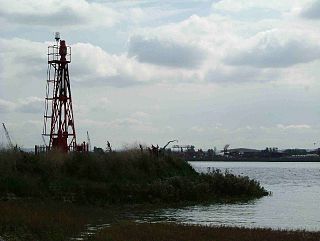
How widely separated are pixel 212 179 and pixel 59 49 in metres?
19.1

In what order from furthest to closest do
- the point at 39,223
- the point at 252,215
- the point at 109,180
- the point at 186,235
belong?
the point at 109,180 < the point at 252,215 < the point at 39,223 < the point at 186,235

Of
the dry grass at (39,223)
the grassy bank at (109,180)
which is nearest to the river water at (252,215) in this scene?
the grassy bank at (109,180)

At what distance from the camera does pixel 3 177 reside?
34250 millimetres

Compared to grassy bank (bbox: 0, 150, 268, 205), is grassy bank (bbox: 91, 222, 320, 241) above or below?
below

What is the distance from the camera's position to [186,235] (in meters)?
21.1

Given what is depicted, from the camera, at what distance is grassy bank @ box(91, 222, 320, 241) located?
20031mm

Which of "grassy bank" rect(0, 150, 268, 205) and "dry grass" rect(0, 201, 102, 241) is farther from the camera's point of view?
"grassy bank" rect(0, 150, 268, 205)

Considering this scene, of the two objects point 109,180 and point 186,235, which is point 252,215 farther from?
point 186,235

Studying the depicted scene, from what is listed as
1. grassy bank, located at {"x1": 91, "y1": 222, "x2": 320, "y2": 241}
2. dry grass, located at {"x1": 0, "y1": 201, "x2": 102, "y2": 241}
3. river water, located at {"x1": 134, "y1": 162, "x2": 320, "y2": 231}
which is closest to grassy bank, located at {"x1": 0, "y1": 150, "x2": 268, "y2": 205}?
river water, located at {"x1": 134, "y1": 162, "x2": 320, "y2": 231}

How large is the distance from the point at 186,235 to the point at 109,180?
64.4ft

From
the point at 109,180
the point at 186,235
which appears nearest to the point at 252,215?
the point at 109,180

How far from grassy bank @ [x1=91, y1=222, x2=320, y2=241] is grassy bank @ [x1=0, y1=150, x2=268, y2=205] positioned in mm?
12361

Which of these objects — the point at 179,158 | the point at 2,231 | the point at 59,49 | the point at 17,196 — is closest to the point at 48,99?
the point at 59,49

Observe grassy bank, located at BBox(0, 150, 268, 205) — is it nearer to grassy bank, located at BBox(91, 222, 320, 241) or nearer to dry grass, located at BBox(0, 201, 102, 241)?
dry grass, located at BBox(0, 201, 102, 241)
